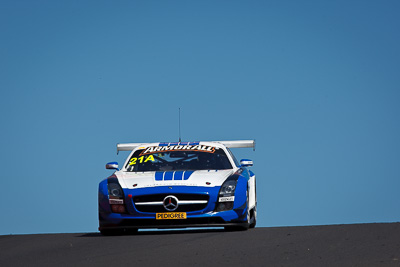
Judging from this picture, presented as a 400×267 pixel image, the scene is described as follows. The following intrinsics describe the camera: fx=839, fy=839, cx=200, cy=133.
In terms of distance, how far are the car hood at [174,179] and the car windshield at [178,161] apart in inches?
22.6

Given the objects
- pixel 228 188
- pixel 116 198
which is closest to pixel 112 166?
pixel 116 198

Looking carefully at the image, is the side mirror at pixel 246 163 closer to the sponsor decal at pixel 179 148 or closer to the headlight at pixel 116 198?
the sponsor decal at pixel 179 148

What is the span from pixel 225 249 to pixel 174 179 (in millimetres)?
3308

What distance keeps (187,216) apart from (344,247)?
335 cm

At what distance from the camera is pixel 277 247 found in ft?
29.9

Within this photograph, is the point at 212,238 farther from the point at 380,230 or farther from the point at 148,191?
the point at 380,230

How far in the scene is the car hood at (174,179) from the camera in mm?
12023

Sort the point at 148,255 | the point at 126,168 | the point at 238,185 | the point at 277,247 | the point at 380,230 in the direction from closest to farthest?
the point at 148,255 < the point at 277,247 < the point at 380,230 < the point at 238,185 < the point at 126,168

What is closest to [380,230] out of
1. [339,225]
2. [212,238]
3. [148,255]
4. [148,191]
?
[339,225]

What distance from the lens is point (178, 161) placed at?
44.3 ft

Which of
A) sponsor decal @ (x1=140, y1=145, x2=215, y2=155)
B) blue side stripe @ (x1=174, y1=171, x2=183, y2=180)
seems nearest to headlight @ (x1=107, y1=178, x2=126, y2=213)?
blue side stripe @ (x1=174, y1=171, x2=183, y2=180)

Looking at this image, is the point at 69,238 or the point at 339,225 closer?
the point at 69,238

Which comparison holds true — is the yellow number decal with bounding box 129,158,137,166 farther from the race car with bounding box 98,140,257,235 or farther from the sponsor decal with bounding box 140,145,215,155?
the race car with bounding box 98,140,257,235

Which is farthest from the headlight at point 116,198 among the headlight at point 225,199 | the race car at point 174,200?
the headlight at point 225,199
